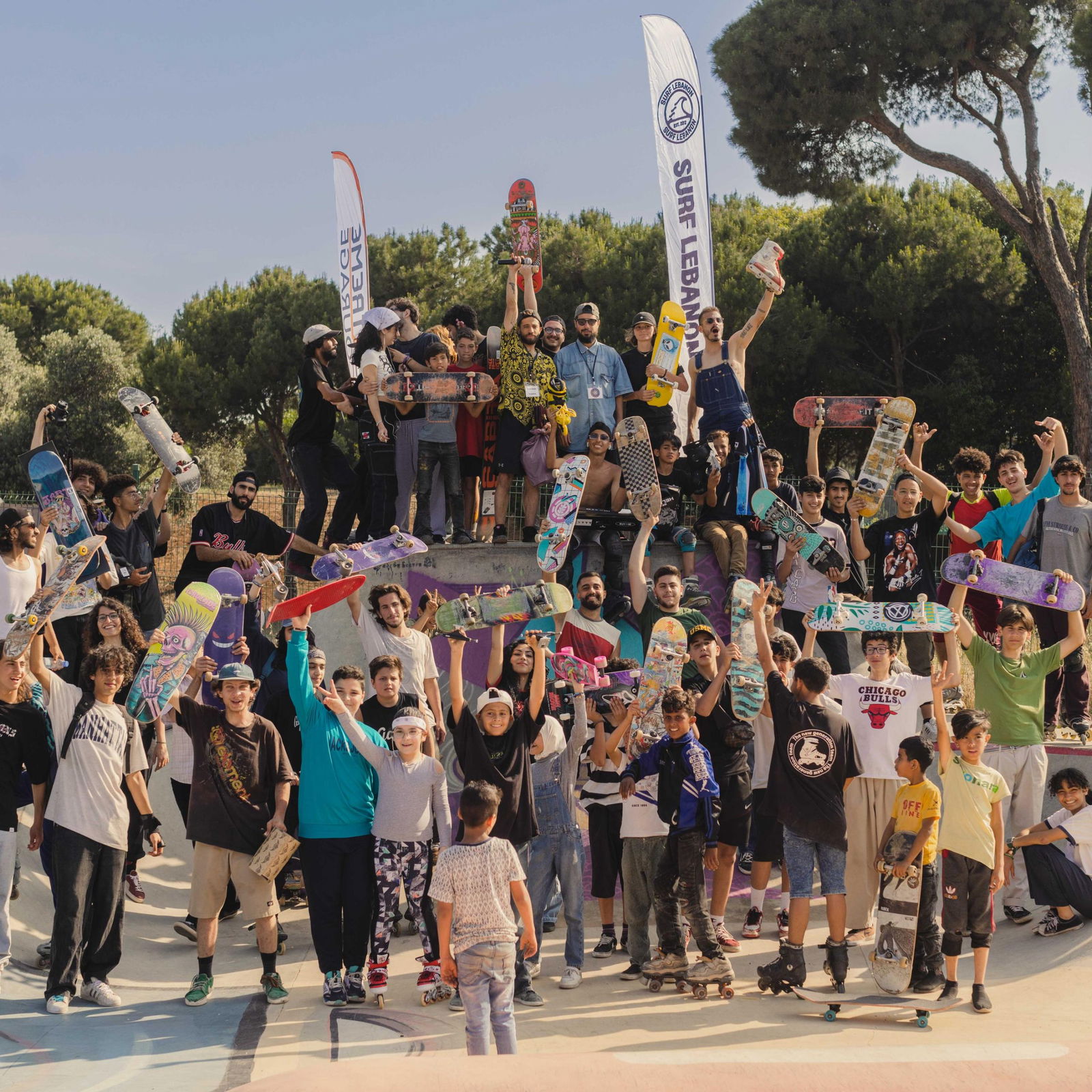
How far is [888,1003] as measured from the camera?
5.30 metres

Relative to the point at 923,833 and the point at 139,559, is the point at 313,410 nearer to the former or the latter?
the point at 139,559

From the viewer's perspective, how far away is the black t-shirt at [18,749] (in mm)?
5582

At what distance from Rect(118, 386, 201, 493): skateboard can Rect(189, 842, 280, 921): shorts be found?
3.44m

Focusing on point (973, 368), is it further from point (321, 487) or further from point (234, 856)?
point (234, 856)

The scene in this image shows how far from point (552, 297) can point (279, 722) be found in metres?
19.0

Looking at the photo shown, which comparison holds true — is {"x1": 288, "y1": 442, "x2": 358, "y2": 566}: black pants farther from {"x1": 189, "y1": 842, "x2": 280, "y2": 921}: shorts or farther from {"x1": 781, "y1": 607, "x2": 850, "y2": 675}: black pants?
{"x1": 189, "y1": 842, "x2": 280, "y2": 921}: shorts

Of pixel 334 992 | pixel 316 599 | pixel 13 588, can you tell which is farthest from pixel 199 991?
pixel 13 588

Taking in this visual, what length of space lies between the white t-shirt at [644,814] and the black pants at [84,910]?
2463mm

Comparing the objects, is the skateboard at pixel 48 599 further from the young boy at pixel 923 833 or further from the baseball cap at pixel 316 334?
the young boy at pixel 923 833

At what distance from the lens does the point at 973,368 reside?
20.5 m

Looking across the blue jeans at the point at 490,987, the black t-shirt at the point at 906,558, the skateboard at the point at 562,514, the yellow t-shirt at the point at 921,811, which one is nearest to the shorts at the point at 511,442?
the skateboard at the point at 562,514

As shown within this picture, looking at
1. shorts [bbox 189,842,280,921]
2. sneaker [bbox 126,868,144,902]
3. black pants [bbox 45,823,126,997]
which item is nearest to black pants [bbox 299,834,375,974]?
shorts [bbox 189,842,280,921]

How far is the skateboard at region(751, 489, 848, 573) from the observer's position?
27.2 feet

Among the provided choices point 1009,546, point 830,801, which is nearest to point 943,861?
point 830,801
